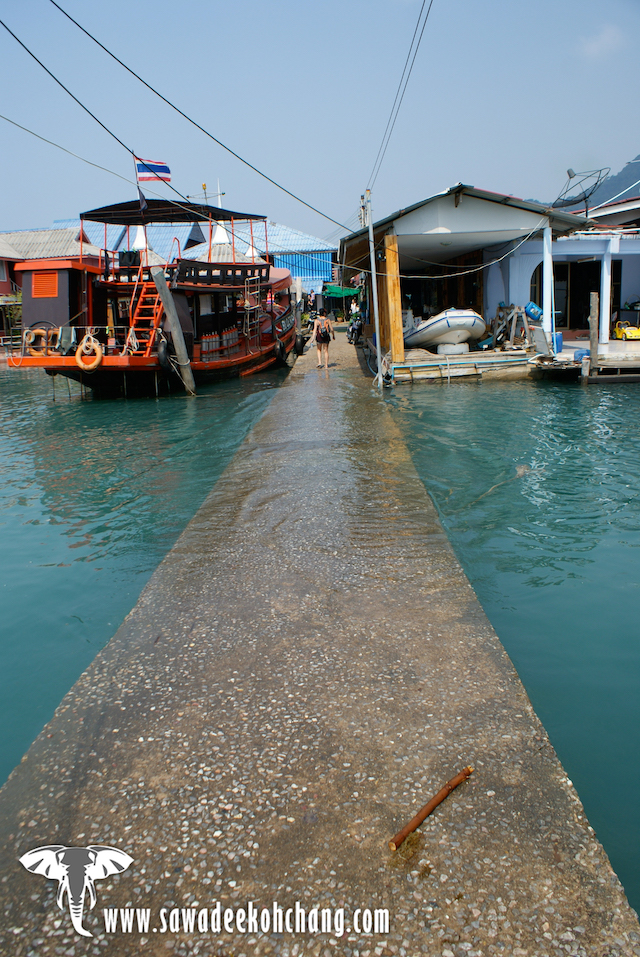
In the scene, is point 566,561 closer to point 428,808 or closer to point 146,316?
point 428,808

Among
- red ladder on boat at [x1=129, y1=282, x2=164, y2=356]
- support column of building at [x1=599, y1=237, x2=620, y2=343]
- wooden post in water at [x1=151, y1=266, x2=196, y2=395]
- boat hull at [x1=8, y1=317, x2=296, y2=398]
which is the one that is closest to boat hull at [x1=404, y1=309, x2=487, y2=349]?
support column of building at [x1=599, y1=237, x2=620, y2=343]

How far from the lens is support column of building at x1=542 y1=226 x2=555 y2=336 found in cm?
1586

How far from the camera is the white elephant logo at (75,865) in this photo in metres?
2.32

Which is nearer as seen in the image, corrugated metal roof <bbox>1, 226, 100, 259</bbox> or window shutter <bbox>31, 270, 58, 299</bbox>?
window shutter <bbox>31, 270, 58, 299</bbox>

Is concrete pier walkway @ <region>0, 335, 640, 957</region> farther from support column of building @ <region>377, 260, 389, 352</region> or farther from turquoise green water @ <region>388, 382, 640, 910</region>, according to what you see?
support column of building @ <region>377, 260, 389, 352</region>

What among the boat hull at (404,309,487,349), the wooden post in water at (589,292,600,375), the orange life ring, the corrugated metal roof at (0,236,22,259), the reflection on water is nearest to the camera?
the reflection on water

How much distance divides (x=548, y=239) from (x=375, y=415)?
7721 millimetres

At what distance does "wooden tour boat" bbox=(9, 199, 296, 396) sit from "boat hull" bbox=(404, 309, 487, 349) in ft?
18.7

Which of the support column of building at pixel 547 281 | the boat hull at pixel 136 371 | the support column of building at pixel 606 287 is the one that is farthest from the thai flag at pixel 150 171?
the support column of building at pixel 606 287

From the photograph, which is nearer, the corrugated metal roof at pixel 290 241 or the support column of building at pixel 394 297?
the support column of building at pixel 394 297

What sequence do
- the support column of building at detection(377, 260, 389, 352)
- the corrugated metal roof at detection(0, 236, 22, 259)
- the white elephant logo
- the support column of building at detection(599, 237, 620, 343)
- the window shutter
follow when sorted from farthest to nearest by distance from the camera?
the corrugated metal roof at detection(0, 236, 22, 259) < the support column of building at detection(599, 237, 620, 343) < the support column of building at detection(377, 260, 389, 352) < the window shutter < the white elephant logo

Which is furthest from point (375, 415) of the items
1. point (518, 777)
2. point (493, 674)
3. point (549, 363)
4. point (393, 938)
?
point (393, 938)

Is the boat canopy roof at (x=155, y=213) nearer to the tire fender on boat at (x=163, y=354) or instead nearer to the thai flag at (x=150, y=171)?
the thai flag at (x=150, y=171)

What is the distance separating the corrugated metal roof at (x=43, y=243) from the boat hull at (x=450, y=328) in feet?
82.5
